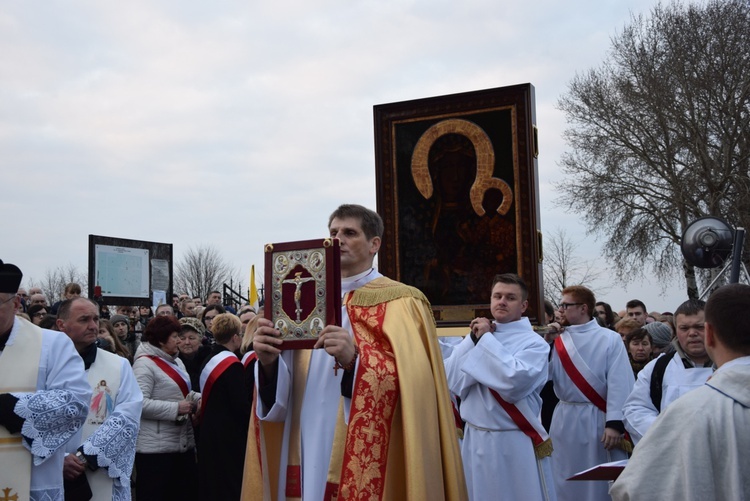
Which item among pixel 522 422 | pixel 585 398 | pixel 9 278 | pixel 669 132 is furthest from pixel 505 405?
pixel 669 132

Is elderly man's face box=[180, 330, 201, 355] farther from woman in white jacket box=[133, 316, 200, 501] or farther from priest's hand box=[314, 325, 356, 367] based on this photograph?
priest's hand box=[314, 325, 356, 367]

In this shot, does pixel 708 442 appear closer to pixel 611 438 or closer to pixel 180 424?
pixel 611 438

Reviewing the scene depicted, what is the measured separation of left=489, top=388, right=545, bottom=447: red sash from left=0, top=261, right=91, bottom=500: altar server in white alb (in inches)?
131

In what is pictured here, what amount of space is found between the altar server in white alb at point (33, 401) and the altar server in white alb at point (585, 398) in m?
4.87

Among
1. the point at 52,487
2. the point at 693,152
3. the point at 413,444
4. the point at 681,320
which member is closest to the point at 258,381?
the point at 413,444

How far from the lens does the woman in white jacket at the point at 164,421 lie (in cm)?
756

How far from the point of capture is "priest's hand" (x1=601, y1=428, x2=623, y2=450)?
7.66 meters

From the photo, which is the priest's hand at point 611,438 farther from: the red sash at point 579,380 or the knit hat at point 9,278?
the knit hat at point 9,278

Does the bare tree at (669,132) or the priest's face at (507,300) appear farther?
the bare tree at (669,132)

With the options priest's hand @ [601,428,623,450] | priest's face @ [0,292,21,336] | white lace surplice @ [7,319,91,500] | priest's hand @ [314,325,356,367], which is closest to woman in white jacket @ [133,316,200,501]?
white lace surplice @ [7,319,91,500]

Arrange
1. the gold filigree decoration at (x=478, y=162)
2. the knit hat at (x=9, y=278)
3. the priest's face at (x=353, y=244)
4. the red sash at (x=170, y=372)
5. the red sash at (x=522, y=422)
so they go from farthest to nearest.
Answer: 1. the gold filigree decoration at (x=478, y=162)
2. the red sash at (x=170, y=372)
3. the red sash at (x=522, y=422)
4. the knit hat at (x=9, y=278)
5. the priest's face at (x=353, y=244)

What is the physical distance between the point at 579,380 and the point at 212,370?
354 centimetres

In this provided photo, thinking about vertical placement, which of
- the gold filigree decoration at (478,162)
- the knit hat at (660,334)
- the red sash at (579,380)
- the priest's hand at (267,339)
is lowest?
the red sash at (579,380)

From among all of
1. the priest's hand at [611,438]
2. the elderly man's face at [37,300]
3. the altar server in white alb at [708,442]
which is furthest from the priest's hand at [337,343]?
the elderly man's face at [37,300]
